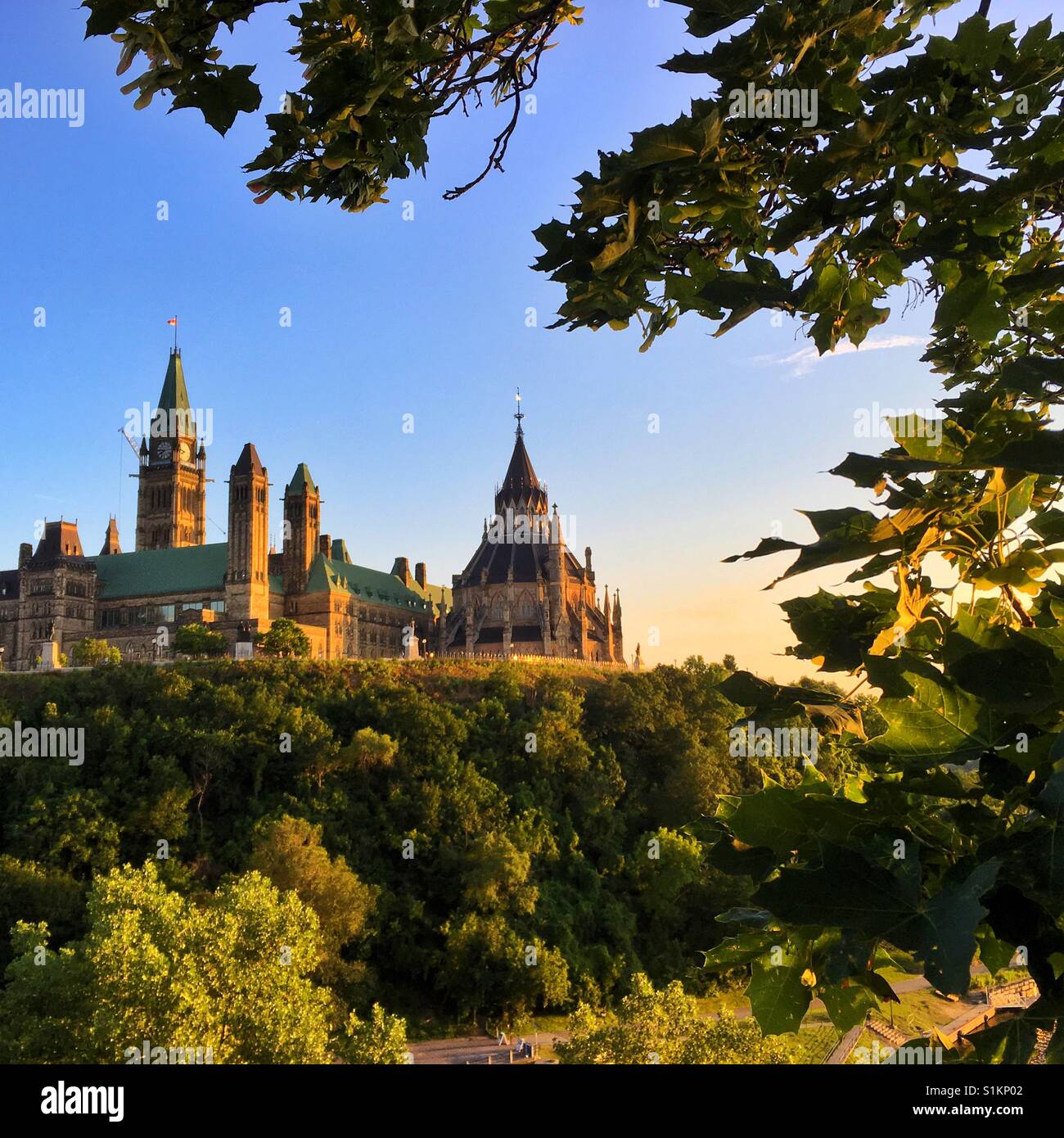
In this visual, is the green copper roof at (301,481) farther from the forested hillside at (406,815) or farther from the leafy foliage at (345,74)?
the leafy foliage at (345,74)

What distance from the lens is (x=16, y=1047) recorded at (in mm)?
25109

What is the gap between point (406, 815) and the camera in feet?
176

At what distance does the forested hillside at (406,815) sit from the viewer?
43969 mm

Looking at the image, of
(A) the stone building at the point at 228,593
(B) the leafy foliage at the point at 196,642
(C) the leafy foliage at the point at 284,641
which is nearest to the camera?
(B) the leafy foliage at the point at 196,642

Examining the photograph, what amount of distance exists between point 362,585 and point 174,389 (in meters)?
37.6

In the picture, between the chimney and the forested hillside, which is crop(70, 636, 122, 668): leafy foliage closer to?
the forested hillside

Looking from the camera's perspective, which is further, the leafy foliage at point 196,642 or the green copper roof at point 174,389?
the green copper roof at point 174,389

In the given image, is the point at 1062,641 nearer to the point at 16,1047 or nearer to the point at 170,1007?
the point at 170,1007

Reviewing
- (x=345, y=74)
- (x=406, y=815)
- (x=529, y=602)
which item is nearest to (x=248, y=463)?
(x=529, y=602)

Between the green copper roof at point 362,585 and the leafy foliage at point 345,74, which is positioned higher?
the green copper roof at point 362,585

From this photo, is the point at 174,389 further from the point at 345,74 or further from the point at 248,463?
the point at 345,74

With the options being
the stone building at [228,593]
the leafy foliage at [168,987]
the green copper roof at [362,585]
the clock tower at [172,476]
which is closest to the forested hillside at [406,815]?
the leafy foliage at [168,987]

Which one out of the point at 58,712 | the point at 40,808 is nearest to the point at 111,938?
the point at 40,808

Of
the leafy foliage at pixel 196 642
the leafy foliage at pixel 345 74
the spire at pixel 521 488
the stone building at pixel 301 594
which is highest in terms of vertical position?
the spire at pixel 521 488
